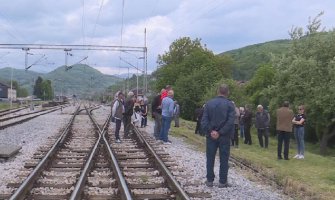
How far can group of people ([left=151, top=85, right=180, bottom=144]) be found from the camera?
18.3 meters

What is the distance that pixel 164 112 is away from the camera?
18.4 m

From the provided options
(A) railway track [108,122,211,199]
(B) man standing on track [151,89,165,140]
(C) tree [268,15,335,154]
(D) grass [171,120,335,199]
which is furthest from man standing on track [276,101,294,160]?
(C) tree [268,15,335,154]

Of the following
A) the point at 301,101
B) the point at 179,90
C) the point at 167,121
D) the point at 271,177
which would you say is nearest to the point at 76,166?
the point at 271,177

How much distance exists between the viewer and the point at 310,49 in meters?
41.1

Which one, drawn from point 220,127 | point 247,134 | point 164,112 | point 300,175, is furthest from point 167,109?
point 220,127

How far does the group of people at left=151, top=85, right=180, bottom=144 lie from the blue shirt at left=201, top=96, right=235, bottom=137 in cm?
794

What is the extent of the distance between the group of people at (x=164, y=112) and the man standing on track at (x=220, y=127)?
7.86m

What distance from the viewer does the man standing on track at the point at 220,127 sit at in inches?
398

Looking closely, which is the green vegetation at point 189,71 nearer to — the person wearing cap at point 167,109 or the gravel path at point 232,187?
the person wearing cap at point 167,109

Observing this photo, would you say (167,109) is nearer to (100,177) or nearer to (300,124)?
(300,124)

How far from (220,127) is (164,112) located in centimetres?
833

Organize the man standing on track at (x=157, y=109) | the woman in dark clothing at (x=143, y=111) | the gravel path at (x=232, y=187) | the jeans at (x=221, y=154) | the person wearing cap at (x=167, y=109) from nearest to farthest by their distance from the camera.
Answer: the gravel path at (x=232, y=187) < the jeans at (x=221, y=154) < the person wearing cap at (x=167, y=109) < the man standing on track at (x=157, y=109) < the woman in dark clothing at (x=143, y=111)

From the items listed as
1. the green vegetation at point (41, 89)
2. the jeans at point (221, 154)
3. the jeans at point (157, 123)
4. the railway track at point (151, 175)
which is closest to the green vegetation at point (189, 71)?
the jeans at point (157, 123)

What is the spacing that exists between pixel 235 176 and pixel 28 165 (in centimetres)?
473
